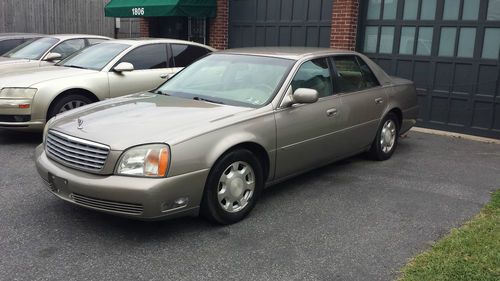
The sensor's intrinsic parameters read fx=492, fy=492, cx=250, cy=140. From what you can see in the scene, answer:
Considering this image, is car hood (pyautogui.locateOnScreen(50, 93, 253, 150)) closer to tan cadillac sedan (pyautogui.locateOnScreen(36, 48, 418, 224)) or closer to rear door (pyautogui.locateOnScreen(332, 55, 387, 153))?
tan cadillac sedan (pyautogui.locateOnScreen(36, 48, 418, 224))

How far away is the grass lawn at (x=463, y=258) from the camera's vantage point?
135 inches

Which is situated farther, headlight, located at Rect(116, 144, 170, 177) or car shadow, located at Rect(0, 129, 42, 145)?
car shadow, located at Rect(0, 129, 42, 145)

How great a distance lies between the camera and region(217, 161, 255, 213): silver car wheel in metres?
4.19

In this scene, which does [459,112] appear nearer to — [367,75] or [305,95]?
[367,75]

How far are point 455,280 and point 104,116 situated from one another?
3094 mm

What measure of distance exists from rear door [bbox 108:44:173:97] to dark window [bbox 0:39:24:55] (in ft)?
16.3

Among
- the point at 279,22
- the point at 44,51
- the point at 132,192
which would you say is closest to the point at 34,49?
the point at 44,51

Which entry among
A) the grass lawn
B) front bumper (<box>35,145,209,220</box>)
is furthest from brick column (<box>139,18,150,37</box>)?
the grass lawn

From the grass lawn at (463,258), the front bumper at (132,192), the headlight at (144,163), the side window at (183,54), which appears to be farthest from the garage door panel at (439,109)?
the headlight at (144,163)

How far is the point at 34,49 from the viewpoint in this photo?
31.2 feet

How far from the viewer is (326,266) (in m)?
3.61

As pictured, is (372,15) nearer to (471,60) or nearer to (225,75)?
(471,60)

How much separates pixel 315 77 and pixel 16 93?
4.11m

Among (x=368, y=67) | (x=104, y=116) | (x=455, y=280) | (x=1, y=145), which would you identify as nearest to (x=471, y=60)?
(x=368, y=67)
